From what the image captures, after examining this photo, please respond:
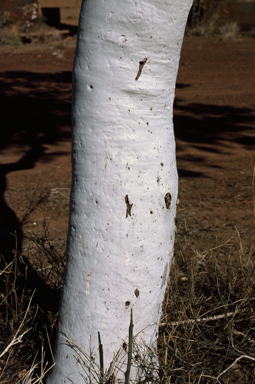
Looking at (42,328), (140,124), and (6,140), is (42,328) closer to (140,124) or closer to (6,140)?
(140,124)

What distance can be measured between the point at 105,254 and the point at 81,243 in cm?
12

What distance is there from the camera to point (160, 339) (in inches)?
88.1

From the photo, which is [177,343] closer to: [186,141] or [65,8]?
[186,141]

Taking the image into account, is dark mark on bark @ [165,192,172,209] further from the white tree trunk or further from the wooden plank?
the wooden plank

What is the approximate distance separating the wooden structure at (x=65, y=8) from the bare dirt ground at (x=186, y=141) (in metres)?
3.22

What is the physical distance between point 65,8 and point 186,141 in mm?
11616

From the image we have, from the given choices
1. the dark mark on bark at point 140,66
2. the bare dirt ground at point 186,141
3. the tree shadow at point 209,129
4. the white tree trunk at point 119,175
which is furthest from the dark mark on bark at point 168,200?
the tree shadow at point 209,129

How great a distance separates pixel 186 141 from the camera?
657 cm

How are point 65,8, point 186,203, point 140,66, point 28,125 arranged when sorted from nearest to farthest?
1. point 140,66
2. point 186,203
3. point 28,125
4. point 65,8

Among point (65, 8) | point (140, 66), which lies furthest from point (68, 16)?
point (140, 66)

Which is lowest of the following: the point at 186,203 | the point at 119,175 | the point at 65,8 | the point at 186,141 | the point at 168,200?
the point at 186,203

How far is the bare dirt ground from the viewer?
4.16m

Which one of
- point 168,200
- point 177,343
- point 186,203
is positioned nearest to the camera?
point 168,200

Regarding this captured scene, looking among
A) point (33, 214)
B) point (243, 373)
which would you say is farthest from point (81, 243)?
point (33, 214)
